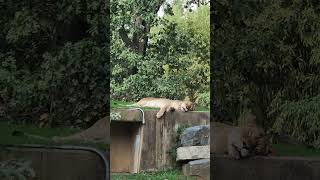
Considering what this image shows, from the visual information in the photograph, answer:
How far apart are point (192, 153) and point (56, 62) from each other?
303cm

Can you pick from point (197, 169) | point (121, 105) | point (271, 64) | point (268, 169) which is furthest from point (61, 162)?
point (197, 169)

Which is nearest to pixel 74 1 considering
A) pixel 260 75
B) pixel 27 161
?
pixel 27 161

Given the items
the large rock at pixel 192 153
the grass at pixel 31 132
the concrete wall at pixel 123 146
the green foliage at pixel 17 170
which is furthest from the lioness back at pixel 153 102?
the green foliage at pixel 17 170

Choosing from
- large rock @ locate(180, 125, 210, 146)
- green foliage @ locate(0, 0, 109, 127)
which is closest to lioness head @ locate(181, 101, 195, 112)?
large rock @ locate(180, 125, 210, 146)

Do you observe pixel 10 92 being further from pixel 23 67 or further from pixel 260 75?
pixel 260 75

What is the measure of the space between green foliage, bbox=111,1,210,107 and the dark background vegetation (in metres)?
2.66

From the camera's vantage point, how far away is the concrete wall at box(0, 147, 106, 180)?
3080 millimetres

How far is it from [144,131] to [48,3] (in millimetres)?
2941

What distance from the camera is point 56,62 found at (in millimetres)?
3162

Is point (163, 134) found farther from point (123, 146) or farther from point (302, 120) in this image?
point (302, 120)

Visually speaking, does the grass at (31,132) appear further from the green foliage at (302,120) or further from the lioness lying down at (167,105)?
the lioness lying down at (167,105)

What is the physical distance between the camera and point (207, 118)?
5.86m

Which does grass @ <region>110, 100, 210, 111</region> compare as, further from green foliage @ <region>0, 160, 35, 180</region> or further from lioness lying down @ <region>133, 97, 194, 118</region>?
green foliage @ <region>0, 160, 35, 180</region>

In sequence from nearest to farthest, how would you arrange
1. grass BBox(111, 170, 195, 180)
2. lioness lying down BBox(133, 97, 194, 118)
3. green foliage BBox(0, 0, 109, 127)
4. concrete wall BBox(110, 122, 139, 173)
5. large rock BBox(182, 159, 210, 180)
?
green foliage BBox(0, 0, 109, 127) < grass BBox(111, 170, 195, 180) < concrete wall BBox(110, 122, 139, 173) < large rock BBox(182, 159, 210, 180) < lioness lying down BBox(133, 97, 194, 118)
